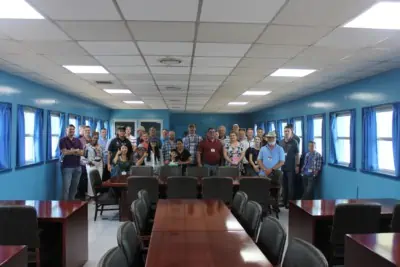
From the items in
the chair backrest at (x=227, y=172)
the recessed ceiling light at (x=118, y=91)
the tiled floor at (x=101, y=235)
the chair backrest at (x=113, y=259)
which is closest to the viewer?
the chair backrest at (x=113, y=259)

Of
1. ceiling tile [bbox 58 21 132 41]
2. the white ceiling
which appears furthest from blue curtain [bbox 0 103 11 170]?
ceiling tile [bbox 58 21 132 41]

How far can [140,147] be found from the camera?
6.77m

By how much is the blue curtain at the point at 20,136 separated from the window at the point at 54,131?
4.95 ft

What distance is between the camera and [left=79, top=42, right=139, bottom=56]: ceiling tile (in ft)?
12.5

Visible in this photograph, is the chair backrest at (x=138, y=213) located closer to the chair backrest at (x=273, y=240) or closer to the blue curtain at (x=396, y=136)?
the chair backrest at (x=273, y=240)

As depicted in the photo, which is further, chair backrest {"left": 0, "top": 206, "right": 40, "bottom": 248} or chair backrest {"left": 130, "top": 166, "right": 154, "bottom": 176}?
chair backrest {"left": 130, "top": 166, "right": 154, "bottom": 176}

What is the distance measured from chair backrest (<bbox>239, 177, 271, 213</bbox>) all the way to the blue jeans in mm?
3309

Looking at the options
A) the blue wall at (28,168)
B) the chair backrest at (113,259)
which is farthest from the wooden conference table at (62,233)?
the blue wall at (28,168)

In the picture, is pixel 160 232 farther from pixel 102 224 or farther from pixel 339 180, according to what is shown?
pixel 339 180

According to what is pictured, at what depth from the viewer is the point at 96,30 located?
3301mm

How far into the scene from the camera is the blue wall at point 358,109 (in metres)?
5.02

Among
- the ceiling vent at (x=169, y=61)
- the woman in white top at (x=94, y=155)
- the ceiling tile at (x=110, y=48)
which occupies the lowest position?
the woman in white top at (x=94, y=155)

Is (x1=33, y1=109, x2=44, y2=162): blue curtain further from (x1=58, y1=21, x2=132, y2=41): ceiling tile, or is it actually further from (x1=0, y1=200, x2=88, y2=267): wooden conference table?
(x1=58, y1=21, x2=132, y2=41): ceiling tile

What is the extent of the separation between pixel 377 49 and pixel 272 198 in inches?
109
